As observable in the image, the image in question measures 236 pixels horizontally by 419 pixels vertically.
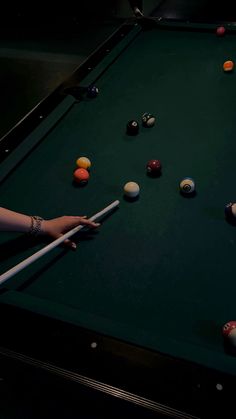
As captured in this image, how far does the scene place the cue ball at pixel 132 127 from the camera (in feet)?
6.64

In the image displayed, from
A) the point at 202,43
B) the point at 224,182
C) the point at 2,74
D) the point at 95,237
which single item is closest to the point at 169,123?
the point at 224,182

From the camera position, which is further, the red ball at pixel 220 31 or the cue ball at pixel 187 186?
the red ball at pixel 220 31

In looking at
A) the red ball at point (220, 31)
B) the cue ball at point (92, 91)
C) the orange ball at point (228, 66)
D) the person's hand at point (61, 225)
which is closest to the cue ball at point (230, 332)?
the person's hand at point (61, 225)

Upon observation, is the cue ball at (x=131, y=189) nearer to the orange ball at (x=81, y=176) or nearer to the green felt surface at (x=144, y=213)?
the green felt surface at (x=144, y=213)

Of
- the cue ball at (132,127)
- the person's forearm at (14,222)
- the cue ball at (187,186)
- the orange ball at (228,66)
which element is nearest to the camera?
the person's forearm at (14,222)

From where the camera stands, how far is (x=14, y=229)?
1493 mm

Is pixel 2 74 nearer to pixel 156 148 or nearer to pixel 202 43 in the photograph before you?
pixel 202 43

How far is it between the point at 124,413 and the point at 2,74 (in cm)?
454

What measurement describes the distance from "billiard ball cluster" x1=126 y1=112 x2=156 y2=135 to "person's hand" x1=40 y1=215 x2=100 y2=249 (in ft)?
2.49

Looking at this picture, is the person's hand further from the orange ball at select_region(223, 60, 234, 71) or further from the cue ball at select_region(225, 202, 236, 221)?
the orange ball at select_region(223, 60, 234, 71)

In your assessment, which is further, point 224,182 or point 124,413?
point 224,182

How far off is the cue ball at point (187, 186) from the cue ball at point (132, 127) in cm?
53

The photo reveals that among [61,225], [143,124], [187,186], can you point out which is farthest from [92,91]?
[61,225]

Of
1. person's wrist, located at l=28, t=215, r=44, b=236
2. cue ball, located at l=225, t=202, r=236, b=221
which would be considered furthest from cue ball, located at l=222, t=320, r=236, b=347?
person's wrist, located at l=28, t=215, r=44, b=236
